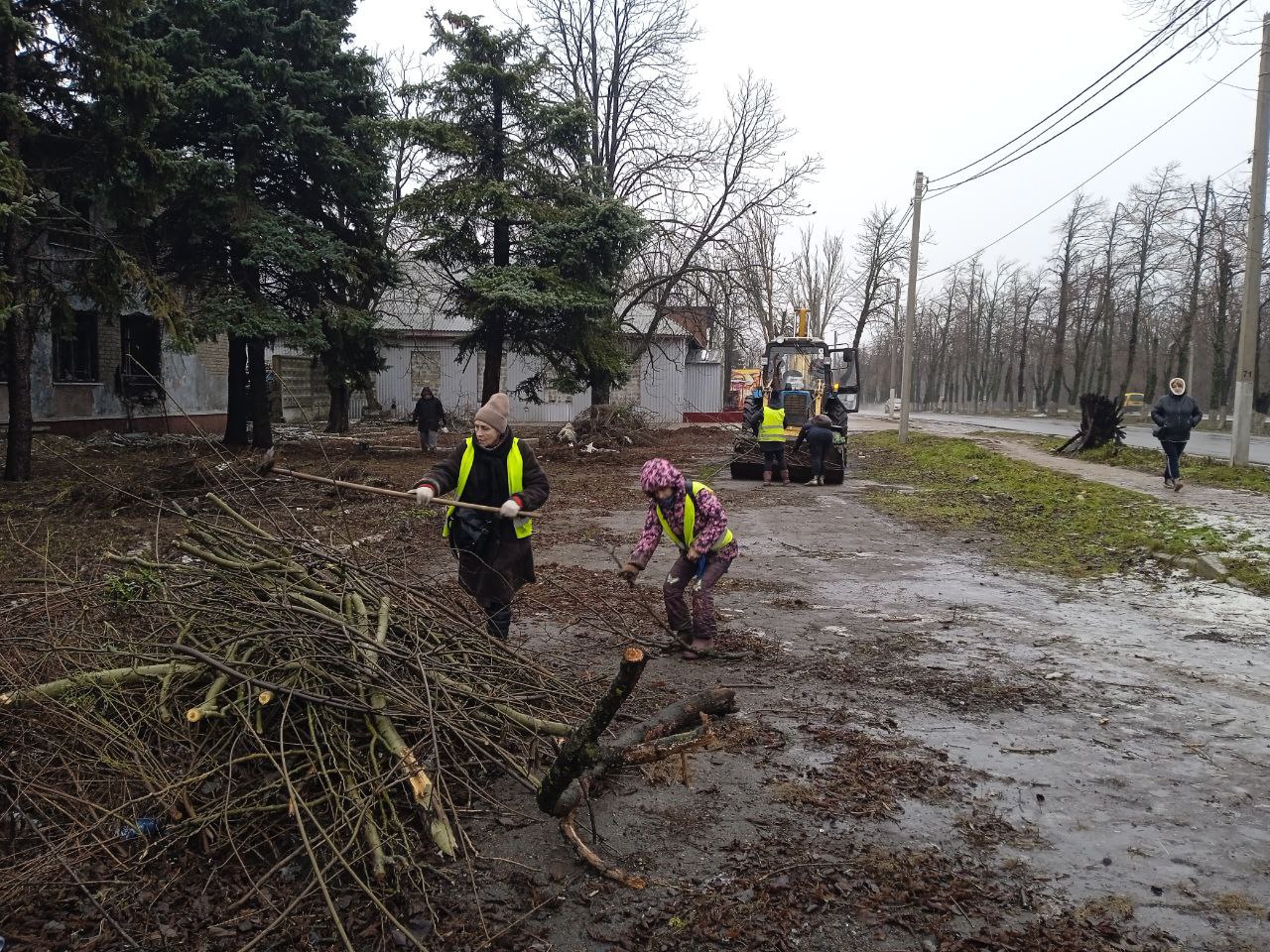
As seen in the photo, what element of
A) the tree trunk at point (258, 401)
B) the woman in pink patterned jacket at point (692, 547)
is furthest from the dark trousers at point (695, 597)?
the tree trunk at point (258, 401)

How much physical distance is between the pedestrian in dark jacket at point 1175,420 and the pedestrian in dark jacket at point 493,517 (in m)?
11.0

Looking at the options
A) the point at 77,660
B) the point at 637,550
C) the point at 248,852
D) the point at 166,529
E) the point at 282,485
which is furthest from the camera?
the point at 282,485

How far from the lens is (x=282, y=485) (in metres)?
12.9

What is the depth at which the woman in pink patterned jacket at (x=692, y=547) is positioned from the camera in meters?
5.98

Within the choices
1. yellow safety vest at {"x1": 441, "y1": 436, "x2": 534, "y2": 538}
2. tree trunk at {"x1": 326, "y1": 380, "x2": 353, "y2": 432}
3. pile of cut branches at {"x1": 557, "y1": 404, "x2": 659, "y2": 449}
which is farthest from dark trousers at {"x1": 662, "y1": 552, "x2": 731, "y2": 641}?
tree trunk at {"x1": 326, "y1": 380, "x2": 353, "y2": 432}

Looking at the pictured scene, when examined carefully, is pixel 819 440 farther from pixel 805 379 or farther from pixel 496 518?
pixel 496 518

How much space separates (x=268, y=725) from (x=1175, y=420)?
13.3 meters

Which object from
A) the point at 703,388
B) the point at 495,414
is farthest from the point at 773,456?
the point at 703,388

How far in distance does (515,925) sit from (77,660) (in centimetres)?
258

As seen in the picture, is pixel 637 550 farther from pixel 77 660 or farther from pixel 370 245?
pixel 370 245

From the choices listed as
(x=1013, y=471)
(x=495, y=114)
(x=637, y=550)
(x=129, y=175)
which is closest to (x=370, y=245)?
(x=495, y=114)

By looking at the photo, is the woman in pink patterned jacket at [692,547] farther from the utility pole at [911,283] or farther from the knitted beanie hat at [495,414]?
the utility pole at [911,283]

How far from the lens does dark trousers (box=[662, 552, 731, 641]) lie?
6.04 metres

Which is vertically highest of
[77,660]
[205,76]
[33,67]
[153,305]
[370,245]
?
[205,76]
